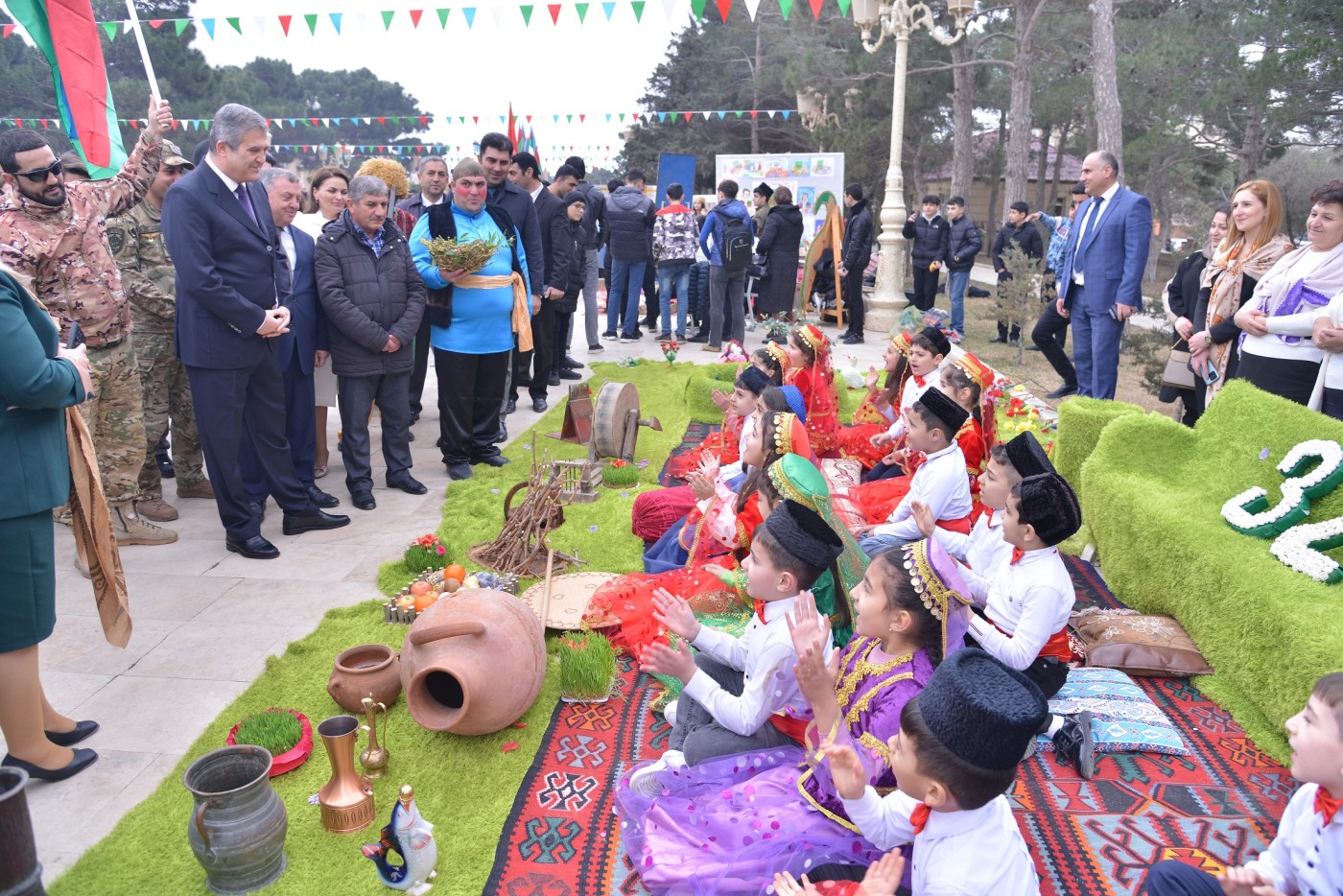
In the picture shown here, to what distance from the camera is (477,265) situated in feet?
19.3

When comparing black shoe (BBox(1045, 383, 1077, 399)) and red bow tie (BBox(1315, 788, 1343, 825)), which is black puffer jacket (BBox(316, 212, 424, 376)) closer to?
red bow tie (BBox(1315, 788, 1343, 825))

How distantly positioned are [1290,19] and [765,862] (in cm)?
1893

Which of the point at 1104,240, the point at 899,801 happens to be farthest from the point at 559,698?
the point at 1104,240

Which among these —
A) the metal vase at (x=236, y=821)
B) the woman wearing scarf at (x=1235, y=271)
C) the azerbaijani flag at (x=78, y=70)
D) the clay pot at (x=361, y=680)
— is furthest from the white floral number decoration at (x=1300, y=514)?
the azerbaijani flag at (x=78, y=70)

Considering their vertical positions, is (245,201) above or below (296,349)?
above

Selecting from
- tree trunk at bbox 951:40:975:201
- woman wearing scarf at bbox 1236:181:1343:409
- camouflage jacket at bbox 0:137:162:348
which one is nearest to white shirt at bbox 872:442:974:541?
woman wearing scarf at bbox 1236:181:1343:409

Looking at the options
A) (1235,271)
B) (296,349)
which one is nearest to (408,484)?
(296,349)

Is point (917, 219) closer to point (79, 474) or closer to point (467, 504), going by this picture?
point (467, 504)

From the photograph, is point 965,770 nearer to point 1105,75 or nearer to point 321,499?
point 321,499

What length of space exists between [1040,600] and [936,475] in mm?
1292

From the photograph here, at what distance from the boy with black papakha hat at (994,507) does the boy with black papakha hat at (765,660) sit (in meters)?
0.89

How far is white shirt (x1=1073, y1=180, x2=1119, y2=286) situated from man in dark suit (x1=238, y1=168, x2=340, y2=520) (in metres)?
5.98

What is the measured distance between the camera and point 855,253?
37.4 feet

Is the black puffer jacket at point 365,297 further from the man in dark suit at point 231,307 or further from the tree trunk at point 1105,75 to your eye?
the tree trunk at point 1105,75
